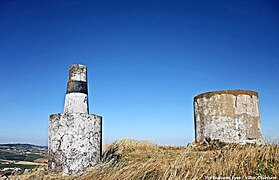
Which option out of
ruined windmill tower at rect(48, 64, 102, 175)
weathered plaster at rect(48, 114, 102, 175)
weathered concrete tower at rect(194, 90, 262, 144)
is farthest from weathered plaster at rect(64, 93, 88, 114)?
weathered concrete tower at rect(194, 90, 262, 144)

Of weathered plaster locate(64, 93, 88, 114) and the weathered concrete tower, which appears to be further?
the weathered concrete tower

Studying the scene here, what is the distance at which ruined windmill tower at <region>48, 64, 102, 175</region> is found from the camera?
424 centimetres

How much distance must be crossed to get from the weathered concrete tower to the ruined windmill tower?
A: 4165mm

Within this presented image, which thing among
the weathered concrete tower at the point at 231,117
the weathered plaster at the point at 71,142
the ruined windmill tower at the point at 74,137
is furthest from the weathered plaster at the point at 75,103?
the weathered concrete tower at the point at 231,117

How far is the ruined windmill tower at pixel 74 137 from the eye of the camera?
13.9 feet

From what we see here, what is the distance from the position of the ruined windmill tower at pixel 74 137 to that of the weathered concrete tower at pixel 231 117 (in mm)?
4165

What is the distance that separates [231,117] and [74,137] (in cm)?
490

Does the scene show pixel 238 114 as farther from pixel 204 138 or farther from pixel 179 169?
pixel 179 169

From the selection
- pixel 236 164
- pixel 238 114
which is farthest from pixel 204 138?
pixel 236 164

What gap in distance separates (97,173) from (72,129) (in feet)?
3.07

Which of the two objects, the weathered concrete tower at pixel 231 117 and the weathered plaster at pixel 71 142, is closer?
the weathered plaster at pixel 71 142

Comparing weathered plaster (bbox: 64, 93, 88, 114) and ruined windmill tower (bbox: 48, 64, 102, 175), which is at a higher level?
weathered plaster (bbox: 64, 93, 88, 114)

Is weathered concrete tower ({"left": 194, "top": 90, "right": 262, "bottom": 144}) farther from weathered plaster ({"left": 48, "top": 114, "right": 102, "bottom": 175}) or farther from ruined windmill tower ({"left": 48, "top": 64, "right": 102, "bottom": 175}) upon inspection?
weathered plaster ({"left": 48, "top": 114, "right": 102, "bottom": 175})

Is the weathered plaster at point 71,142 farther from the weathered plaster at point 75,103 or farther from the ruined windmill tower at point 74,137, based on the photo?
the weathered plaster at point 75,103
